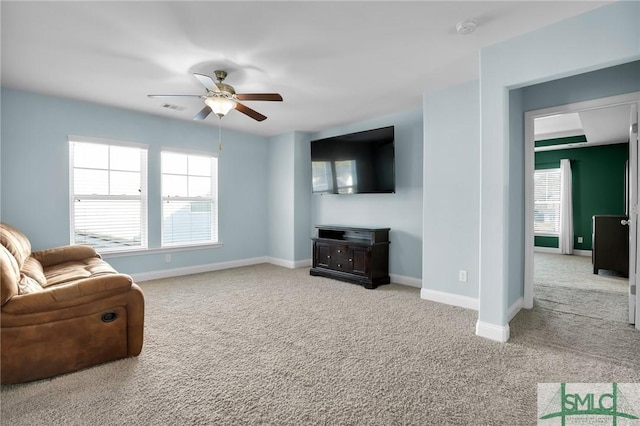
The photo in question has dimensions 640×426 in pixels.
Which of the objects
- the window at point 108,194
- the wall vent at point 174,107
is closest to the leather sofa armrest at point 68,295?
the window at point 108,194

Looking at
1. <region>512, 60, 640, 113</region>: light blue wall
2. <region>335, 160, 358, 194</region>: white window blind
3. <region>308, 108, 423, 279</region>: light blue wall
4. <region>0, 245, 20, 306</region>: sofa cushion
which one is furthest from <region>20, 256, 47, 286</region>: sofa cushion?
<region>512, 60, 640, 113</region>: light blue wall

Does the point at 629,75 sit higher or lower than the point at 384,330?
higher

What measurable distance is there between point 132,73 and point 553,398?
4.34 meters

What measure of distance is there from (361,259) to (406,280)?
2.35ft

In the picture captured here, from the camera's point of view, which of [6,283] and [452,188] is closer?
[6,283]

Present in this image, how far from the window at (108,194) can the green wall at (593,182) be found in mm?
8358

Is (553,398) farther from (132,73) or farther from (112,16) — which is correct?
(132,73)

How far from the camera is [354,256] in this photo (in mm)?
4711

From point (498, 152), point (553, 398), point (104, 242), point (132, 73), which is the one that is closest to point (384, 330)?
point (553, 398)

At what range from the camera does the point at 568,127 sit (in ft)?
20.8

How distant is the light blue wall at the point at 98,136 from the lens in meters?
3.85

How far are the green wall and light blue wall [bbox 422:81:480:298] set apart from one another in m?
5.22

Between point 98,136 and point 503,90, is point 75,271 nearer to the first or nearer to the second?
point 98,136

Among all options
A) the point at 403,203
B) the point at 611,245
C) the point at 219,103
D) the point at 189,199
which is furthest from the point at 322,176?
the point at 611,245
